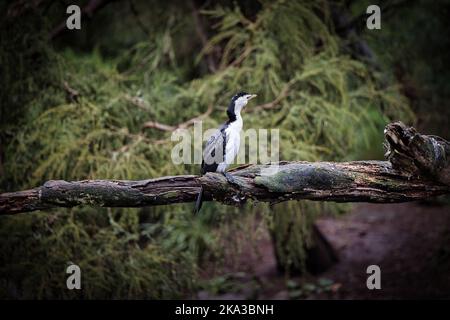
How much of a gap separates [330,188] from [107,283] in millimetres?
2795

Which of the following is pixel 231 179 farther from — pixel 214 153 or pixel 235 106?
pixel 235 106

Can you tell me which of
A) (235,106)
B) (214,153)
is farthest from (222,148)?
(235,106)

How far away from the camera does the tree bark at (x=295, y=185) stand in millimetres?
3406

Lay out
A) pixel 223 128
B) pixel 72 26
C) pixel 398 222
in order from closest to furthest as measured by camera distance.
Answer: pixel 223 128
pixel 72 26
pixel 398 222

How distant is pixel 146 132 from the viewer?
602cm

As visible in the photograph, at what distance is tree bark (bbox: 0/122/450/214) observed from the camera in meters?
3.41

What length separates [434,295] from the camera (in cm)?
640

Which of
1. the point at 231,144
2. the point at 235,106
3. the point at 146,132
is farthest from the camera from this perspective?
the point at 146,132

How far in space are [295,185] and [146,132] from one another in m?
2.93

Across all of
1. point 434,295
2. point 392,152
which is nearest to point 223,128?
point 392,152

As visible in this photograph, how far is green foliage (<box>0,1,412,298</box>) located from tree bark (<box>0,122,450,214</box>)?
186cm
